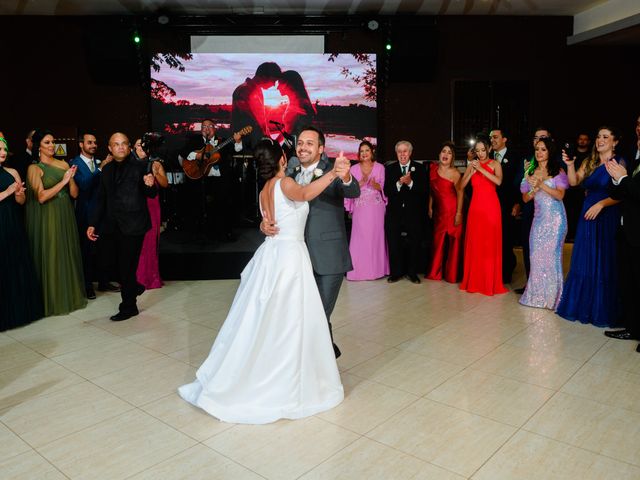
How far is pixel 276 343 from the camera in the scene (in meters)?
2.81

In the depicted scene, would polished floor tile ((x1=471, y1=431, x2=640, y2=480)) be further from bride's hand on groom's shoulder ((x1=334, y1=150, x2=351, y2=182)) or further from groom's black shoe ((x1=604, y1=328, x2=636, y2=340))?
groom's black shoe ((x1=604, y1=328, x2=636, y2=340))

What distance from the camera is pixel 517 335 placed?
421cm

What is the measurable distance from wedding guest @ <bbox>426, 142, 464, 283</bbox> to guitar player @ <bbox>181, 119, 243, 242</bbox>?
2.81 m

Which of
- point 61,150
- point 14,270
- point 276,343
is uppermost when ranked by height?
point 61,150

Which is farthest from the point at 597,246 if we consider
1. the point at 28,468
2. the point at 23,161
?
the point at 23,161

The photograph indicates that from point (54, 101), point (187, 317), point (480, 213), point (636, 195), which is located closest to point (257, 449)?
point (187, 317)

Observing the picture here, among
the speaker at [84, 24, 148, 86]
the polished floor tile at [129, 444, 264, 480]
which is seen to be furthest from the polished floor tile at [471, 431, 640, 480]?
the speaker at [84, 24, 148, 86]

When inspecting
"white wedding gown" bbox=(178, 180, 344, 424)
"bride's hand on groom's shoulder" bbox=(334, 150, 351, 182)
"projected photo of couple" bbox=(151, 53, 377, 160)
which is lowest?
"white wedding gown" bbox=(178, 180, 344, 424)

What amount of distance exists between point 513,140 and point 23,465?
8.62 m

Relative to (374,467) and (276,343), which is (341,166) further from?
(374,467)

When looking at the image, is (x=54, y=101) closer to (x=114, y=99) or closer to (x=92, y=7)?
(x=114, y=99)

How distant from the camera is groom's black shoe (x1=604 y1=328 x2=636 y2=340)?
4113 millimetres

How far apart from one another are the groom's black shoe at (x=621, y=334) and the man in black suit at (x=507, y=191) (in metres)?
1.81

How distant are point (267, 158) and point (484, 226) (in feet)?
10.8
